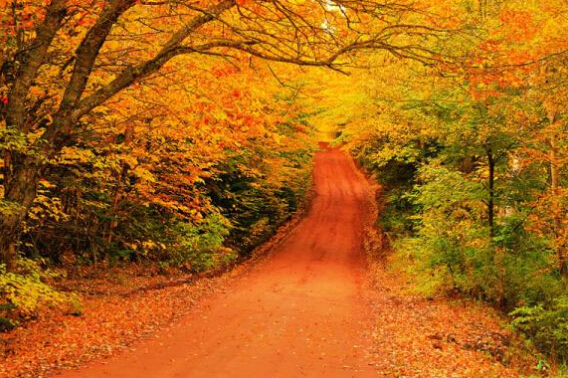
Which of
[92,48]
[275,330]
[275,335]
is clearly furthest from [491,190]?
[92,48]

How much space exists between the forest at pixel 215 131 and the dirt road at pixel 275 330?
175 centimetres

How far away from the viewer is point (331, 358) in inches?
384

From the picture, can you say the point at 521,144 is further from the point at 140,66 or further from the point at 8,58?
the point at 8,58

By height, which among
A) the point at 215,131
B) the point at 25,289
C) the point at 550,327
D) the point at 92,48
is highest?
the point at 92,48

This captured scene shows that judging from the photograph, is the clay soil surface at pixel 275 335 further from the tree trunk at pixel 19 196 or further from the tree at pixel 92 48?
the tree at pixel 92 48

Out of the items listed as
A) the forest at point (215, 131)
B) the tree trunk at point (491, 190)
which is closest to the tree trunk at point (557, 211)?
the forest at point (215, 131)

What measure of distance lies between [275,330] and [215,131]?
4.72 meters

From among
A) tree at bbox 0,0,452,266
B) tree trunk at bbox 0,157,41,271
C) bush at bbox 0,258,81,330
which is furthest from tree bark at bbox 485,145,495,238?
tree trunk at bbox 0,157,41,271

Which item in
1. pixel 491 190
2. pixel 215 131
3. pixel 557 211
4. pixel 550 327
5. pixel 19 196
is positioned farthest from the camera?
pixel 491 190

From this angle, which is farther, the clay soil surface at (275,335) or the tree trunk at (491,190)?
the tree trunk at (491,190)

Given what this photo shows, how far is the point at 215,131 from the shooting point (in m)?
12.9

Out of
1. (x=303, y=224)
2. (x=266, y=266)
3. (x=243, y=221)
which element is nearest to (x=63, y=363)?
(x=266, y=266)

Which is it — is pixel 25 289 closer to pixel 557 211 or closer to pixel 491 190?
pixel 557 211

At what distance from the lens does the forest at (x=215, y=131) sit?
7617mm
